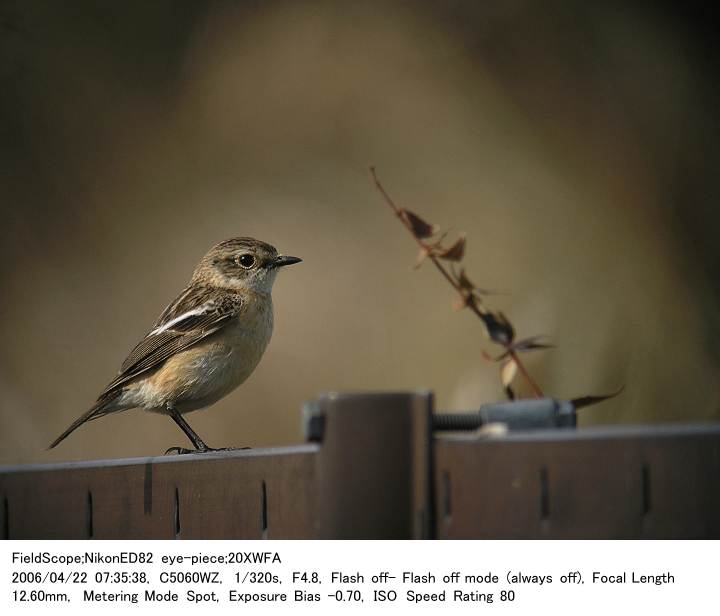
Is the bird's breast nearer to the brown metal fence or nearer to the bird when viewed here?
the bird

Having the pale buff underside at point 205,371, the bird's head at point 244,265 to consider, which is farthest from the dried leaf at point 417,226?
the bird's head at point 244,265

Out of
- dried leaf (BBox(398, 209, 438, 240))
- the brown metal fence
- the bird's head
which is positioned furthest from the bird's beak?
the brown metal fence

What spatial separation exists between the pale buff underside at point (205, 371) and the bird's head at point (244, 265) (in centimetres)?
13

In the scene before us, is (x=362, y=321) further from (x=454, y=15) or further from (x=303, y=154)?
(x=454, y=15)

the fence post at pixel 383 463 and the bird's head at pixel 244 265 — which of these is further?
the bird's head at pixel 244 265

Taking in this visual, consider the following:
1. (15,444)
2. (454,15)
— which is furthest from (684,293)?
(15,444)

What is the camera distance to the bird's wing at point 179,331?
229 centimetres

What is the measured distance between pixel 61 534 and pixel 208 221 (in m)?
1.64

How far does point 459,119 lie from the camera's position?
2.85m

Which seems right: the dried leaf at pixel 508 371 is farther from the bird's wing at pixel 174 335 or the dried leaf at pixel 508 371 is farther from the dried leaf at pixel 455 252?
the bird's wing at pixel 174 335

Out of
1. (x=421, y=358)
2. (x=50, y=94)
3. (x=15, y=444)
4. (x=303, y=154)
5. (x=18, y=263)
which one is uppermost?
(x=50, y=94)

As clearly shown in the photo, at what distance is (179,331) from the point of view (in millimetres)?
2314

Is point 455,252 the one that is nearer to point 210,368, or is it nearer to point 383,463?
point 383,463

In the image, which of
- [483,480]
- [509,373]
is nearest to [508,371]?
[509,373]
